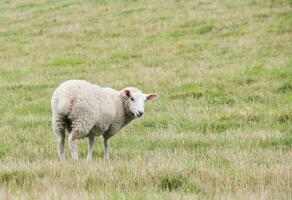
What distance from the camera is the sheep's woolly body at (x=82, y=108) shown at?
29.4 ft

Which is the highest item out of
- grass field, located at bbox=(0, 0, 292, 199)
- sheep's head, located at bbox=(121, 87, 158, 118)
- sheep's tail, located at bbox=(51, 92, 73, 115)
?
sheep's tail, located at bbox=(51, 92, 73, 115)

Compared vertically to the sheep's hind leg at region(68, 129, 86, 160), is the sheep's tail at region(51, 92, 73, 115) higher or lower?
higher

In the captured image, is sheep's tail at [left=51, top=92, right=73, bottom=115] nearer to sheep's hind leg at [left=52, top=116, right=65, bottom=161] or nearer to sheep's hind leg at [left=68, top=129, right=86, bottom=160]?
sheep's hind leg at [left=52, top=116, right=65, bottom=161]

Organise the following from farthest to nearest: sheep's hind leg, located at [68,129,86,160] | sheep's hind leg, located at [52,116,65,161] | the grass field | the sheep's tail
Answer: sheep's hind leg, located at [52,116,65,161] < sheep's hind leg, located at [68,129,86,160] < the sheep's tail < the grass field

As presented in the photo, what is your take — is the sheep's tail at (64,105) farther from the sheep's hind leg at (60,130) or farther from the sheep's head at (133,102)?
the sheep's head at (133,102)

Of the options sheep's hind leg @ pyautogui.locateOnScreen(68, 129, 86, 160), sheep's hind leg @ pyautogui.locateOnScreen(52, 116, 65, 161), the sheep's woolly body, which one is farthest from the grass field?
the sheep's woolly body

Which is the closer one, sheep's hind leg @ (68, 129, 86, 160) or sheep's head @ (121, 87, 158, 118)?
sheep's hind leg @ (68, 129, 86, 160)

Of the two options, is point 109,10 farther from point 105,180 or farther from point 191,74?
point 105,180

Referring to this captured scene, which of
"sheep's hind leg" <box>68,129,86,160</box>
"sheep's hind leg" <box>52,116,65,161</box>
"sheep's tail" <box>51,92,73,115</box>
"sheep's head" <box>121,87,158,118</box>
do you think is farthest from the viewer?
"sheep's head" <box>121,87,158,118</box>

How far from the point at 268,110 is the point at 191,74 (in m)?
5.27

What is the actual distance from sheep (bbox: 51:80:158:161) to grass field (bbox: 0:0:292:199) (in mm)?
451

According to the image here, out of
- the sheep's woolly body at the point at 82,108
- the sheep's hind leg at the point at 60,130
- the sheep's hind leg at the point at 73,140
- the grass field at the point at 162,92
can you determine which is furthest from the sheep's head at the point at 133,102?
the sheep's hind leg at the point at 60,130

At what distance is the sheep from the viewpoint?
897 cm

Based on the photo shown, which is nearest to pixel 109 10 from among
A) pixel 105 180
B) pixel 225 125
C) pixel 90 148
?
pixel 225 125
